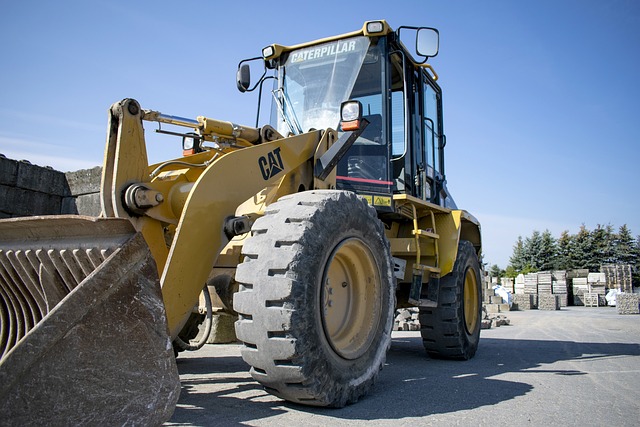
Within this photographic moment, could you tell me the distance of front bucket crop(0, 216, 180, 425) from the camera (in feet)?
6.82

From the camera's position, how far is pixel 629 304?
19297 millimetres

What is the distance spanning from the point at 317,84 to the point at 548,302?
1928 centimetres

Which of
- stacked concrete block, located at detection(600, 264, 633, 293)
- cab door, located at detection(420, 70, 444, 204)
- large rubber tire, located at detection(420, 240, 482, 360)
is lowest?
large rubber tire, located at detection(420, 240, 482, 360)

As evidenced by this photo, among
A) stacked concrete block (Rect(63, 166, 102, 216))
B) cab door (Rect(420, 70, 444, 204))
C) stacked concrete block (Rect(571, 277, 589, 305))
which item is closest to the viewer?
cab door (Rect(420, 70, 444, 204))

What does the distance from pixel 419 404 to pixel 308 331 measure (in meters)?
1.13

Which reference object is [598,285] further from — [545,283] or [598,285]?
[545,283]

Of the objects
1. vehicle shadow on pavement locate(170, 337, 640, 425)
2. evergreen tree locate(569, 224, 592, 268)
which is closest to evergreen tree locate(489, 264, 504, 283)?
evergreen tree locate(569, 224, 592, 268)

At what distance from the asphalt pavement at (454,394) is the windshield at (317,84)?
2665 mm

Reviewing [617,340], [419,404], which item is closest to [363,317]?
[419,404]

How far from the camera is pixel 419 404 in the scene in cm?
367

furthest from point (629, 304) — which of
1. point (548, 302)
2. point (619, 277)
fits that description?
point (619, 277)

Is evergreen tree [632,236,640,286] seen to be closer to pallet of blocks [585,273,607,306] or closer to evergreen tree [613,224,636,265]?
evergreen tree [613,224,636,265]

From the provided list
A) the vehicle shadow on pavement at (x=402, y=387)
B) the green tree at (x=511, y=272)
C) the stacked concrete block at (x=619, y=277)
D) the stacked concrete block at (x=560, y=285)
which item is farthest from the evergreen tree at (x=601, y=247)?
the vehicle shadow on pavement at (x=402, y=387)

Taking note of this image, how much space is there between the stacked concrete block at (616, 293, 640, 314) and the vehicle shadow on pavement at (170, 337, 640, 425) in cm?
1378
